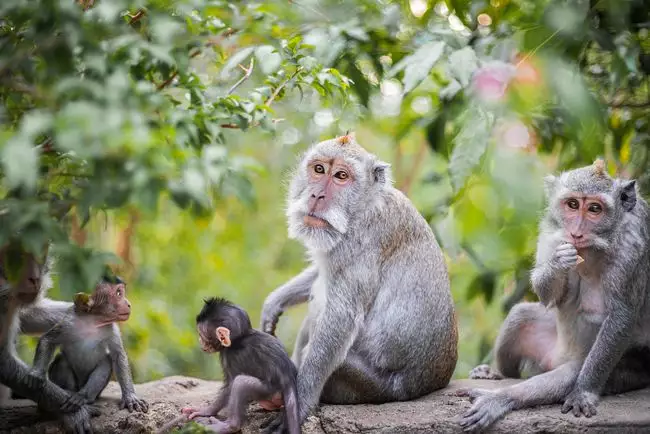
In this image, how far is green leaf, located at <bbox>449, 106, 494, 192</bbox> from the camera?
5.26 m

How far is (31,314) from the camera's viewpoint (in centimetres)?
649

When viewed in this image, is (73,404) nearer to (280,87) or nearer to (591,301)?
(280,87)

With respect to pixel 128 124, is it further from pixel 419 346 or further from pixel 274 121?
pixel 419 346

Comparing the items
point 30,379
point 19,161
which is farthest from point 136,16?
point 30,379

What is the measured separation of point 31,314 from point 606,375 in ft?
14.8

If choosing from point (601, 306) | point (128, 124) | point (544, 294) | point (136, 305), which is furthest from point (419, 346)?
point (136, 305)

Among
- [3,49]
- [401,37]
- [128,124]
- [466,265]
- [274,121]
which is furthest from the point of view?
[466,265]

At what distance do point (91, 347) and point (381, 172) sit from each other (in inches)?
105

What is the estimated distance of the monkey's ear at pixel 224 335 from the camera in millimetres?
5918

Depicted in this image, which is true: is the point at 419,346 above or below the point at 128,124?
below

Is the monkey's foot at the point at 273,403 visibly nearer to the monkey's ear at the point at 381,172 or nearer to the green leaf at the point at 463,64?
the monkey's ear at the point at 381,172

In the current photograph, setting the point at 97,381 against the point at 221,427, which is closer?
the point at 221,427

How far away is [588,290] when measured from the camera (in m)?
6.46

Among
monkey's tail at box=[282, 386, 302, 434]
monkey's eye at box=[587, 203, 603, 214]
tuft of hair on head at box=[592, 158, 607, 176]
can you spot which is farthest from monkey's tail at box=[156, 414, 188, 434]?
tuft of hair on head at box=[592, 158, 607, 176]
